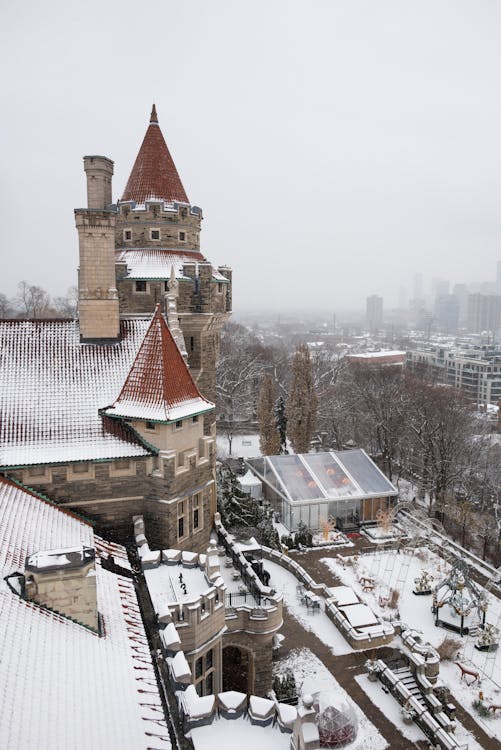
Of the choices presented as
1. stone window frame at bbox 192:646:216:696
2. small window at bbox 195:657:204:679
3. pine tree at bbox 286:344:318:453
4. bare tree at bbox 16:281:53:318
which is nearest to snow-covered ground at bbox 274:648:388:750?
stone window frame at bbox 192:646:216:696

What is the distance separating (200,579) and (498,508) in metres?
24.8

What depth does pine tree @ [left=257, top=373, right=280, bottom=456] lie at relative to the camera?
39.9 metres

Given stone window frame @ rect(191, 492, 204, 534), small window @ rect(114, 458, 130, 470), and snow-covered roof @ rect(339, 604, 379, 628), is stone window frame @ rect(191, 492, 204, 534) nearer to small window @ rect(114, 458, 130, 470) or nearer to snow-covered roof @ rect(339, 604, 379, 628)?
small window @ rect(114, 458, 130, 470)

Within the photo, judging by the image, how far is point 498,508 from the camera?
3111cm

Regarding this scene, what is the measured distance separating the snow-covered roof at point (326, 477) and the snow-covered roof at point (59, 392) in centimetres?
→ 1617

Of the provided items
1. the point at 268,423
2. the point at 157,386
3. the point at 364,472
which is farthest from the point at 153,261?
the point at 268,423

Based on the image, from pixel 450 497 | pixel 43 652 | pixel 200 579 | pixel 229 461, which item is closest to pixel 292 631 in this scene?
pixel 200 579

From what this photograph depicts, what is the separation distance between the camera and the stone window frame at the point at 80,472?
13.6 meters

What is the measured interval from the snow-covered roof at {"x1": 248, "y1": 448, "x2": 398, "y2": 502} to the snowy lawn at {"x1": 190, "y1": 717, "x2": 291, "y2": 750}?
64.8 feet

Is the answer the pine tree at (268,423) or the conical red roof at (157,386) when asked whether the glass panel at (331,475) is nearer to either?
the pine tree at (268,423)

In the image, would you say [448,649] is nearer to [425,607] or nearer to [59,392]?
[425,607]

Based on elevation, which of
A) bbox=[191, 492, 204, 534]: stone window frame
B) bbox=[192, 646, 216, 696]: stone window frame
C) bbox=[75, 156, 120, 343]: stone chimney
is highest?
bbox=[75, 156, 120, 343]: stone chimney

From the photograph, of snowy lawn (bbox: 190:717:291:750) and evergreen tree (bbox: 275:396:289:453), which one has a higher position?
snowy lawn (bbox: 190:717:291:750)

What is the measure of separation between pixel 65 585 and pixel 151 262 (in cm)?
1195
